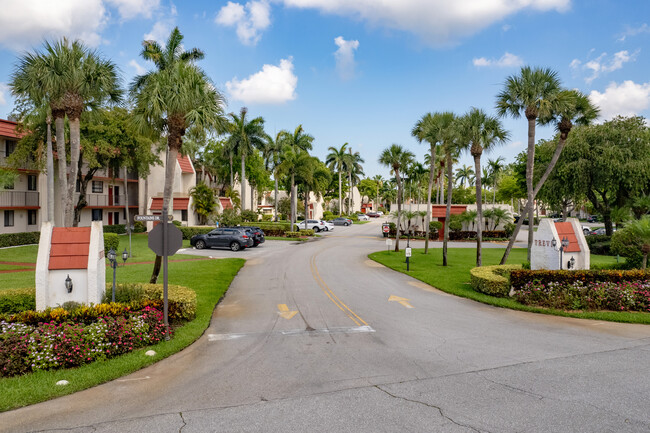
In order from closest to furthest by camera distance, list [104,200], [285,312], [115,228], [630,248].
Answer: [285,312], [630,248], [104,200], [115,228]

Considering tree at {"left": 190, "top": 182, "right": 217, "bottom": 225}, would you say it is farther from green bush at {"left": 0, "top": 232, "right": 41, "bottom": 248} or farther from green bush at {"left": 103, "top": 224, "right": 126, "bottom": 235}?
green bush at {"left": 0, "top": 232, "right": 41, "bottom": 248}

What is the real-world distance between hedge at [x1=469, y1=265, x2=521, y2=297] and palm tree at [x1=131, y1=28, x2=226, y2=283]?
11.1 m

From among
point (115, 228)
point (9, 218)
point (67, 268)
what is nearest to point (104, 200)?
point (115, 228)

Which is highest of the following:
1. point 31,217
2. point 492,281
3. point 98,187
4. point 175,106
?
point 175,106

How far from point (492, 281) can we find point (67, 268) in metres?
13.3

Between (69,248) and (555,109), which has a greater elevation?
(555,109)

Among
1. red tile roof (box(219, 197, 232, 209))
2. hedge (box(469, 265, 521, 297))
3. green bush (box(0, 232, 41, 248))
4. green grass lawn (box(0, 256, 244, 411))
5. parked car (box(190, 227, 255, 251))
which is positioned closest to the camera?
green grass lawn (box(0, 256, 244, 411))

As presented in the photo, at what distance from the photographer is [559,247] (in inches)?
559

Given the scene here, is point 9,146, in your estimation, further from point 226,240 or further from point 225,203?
point 225,203

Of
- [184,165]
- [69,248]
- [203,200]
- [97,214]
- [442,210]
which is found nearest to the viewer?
[69,248]

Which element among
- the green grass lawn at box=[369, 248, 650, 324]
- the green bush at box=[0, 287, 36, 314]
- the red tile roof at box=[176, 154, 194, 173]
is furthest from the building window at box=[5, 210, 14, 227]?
the green grass lawn at box=[369, 248, 650, 324]

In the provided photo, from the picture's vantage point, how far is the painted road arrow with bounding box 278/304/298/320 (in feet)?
38.5

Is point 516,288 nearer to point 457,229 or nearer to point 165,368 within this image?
point 165,368

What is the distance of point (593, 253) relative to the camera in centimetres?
3119
